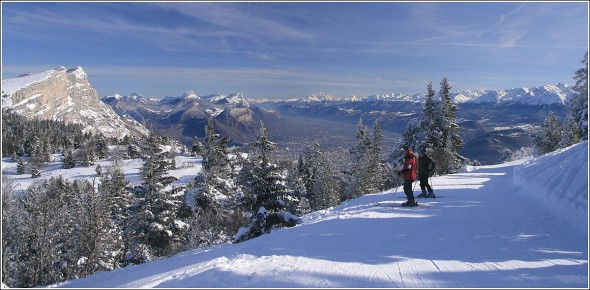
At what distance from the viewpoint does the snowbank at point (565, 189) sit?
945cm

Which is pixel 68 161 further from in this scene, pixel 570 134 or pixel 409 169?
pixel 570 134

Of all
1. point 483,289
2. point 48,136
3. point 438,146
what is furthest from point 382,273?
point 48,136

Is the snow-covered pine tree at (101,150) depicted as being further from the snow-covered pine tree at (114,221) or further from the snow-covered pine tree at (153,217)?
the snow-covered pine tree at (153,217)

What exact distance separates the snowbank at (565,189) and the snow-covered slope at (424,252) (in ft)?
0.14

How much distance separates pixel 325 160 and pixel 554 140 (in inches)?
1378

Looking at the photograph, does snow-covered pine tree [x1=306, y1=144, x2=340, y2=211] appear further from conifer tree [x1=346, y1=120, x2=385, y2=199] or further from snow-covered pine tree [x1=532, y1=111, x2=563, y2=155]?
snow-covered pine tree [x1=532, y1=111, x2=563, y2=155]

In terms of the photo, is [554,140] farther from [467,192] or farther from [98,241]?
[98,241]

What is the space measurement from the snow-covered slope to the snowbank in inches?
1.7

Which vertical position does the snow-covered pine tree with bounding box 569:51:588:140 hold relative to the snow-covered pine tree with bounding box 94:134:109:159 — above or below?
above

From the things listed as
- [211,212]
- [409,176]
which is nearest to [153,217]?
[211,212]

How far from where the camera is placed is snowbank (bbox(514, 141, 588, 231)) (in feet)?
31.0

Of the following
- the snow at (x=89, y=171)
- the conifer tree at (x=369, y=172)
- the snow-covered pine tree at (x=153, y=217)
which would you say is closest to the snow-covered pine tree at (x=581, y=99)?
the conifer tree at (x=369, y=172)

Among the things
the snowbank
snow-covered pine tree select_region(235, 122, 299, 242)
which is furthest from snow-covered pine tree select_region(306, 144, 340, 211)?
the snowbank

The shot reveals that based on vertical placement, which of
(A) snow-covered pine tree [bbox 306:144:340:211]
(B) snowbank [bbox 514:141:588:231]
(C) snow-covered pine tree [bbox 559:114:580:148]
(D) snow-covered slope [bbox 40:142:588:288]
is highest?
(C) snow-covered pine tree [bbox 559:114:580:148]
